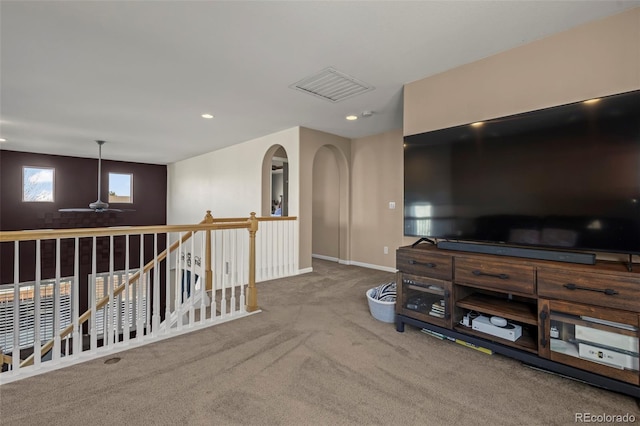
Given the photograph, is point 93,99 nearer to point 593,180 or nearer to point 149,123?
point 149,123

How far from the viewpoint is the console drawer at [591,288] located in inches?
62.4

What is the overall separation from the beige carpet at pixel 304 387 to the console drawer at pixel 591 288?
1.84 ft

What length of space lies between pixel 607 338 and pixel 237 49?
3.25m

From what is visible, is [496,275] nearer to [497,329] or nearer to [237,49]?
[497,329]

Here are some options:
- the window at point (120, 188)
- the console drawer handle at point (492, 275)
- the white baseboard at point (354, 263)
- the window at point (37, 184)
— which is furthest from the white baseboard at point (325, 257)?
the window at point (37, 184)

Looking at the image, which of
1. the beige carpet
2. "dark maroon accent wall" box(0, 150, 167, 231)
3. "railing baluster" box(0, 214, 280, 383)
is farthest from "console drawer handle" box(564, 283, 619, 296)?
"dark maroon accent wall" box(0, 150, 167, 231)

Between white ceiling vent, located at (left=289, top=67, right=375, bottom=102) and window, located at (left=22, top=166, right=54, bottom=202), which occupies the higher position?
white ceiling vent, located at (left=289, top=67, right=375, bottom=102)

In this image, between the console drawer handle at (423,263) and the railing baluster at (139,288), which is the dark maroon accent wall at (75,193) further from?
the console drawer handle at (423,263)

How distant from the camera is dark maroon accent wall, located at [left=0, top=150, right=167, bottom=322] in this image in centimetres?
659

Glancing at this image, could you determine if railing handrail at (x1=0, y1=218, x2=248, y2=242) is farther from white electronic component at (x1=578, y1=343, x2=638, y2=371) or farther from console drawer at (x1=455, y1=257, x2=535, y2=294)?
white electronic component at (x1=578, y1=343, x2=638, y2=371)

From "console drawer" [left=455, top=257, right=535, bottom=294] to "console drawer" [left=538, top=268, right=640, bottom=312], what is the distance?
2.8 inches

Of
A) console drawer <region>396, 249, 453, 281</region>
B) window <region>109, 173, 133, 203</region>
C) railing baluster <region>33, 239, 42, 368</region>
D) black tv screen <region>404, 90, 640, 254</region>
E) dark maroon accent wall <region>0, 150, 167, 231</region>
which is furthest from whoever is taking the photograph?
window <region>109, 173, 133, 203</region>

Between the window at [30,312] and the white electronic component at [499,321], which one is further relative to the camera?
the window at [30,312]

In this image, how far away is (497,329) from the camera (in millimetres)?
2064
